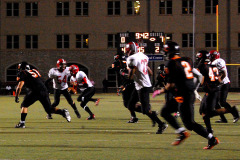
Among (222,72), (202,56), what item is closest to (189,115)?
(202,56)

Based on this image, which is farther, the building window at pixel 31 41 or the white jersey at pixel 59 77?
the building window at pixel 31 41

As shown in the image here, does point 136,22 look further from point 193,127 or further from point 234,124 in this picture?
point 193,127

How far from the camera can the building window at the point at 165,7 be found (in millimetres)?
58562

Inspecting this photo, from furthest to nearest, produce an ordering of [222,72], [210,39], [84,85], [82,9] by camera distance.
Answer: [82,9] < [210,39] < [84,85] < [222,72]

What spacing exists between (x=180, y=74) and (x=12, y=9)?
52136mm

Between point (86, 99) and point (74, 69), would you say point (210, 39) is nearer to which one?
point (74, 69)

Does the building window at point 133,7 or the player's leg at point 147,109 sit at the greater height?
the building window at point 133,7

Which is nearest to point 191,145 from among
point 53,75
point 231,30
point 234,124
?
point 234,124

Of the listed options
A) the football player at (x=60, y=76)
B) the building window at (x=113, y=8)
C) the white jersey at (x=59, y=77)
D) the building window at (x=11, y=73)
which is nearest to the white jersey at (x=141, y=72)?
the football player at (x=60, y=76)

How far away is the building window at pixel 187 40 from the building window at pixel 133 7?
5.49 m

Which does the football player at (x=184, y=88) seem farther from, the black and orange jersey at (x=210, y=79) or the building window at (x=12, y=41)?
the building window at (x=12, y=41)

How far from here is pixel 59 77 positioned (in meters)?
17.9

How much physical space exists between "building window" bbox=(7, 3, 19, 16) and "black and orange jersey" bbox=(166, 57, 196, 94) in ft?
170

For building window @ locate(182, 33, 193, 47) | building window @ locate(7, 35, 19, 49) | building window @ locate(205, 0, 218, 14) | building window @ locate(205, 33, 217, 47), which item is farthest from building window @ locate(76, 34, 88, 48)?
building window @ locate(205, 0, 218, 14)
